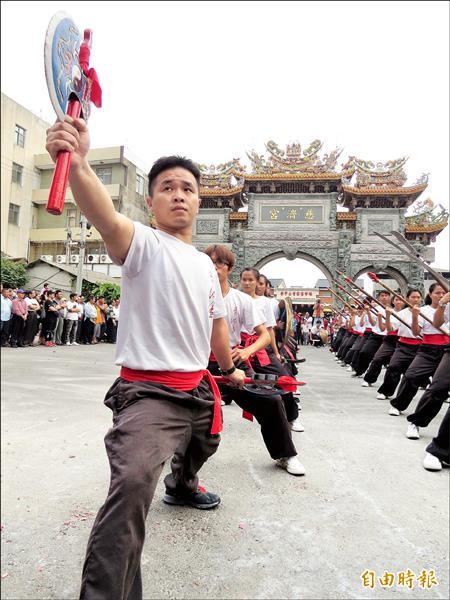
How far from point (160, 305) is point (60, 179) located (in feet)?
2.23

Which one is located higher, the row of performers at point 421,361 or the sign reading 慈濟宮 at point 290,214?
the sign reading 慈濟宮 at point 290,214

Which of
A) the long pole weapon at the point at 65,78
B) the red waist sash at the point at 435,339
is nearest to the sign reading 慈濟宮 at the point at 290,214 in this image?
the red waist sash at the point at 435,339

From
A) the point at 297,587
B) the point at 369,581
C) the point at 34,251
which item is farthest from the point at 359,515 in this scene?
the point at 34,251

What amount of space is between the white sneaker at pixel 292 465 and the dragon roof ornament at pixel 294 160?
743 inches

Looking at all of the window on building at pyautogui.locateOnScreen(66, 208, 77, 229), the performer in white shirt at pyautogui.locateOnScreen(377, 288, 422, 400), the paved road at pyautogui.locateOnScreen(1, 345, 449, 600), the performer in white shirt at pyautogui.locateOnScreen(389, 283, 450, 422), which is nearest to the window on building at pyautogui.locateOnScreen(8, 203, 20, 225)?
the paved road at pyautogui.locateOnScreen(1, 345, 449, 600)

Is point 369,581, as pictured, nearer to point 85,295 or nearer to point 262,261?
point 85,295

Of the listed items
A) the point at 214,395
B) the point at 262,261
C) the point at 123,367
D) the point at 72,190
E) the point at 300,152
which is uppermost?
the point at 300,152

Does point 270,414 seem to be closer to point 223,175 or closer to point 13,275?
point 13,275

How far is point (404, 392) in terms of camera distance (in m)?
4.86

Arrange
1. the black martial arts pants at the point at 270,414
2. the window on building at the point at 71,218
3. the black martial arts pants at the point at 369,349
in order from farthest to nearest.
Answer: the black martial arts pants at the point at 369,349, the black martial arts pants at the point at 270,414, the window on building at the point at 71,218

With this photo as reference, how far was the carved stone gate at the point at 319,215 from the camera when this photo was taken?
19172 millimetres

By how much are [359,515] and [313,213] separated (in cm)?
1861

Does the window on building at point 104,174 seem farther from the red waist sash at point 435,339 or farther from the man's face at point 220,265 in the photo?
the red waist sash at point 435,339

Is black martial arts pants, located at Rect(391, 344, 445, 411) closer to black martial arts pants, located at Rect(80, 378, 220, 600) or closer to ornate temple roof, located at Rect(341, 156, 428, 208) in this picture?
black martial arts pants, located at Rect(80, 378, 220, 600)
